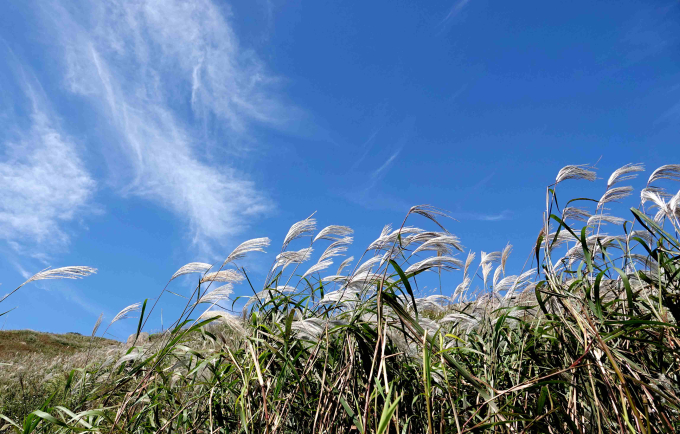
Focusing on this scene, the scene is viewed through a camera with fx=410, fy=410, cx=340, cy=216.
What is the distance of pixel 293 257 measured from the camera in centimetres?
289

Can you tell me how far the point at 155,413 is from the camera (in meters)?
2.36

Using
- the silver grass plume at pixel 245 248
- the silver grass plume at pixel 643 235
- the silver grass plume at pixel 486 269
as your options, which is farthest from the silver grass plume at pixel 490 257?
the silver grass plume at pixel 245 248

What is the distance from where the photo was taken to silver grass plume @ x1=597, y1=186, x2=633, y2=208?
2705 mm

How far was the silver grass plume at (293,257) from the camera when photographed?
2.86 meters

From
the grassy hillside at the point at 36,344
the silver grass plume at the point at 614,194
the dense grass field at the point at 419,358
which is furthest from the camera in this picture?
the grassy hillside at the point at 36,344

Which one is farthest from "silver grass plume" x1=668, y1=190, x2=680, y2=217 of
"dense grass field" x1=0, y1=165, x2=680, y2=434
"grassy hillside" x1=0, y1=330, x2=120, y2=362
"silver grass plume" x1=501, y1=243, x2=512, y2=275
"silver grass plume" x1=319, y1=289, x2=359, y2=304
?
"grassy hillside" x1=0, y1=330, x2=120, y2=362

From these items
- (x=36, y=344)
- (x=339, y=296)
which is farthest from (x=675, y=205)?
(x=36, y=344)

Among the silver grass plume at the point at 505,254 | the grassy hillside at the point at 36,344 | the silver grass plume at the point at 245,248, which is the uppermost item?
the grassy hillside at the point at 36,344

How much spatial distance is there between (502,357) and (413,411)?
0.69 meters

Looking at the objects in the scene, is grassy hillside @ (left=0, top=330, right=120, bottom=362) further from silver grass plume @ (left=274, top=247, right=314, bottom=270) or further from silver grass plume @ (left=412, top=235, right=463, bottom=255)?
silver grass plume @ (left=412, top=235, right=463, bottom=255)

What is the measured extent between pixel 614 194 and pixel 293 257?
2235 mm

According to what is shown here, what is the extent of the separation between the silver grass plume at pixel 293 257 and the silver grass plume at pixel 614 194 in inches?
79.7

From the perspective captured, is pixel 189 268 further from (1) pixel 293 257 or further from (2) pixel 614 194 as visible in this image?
(2) pixel 614 194

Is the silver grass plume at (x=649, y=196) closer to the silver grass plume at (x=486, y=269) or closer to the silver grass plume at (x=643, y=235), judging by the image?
the silver grass plume at (x=643, y=235)
